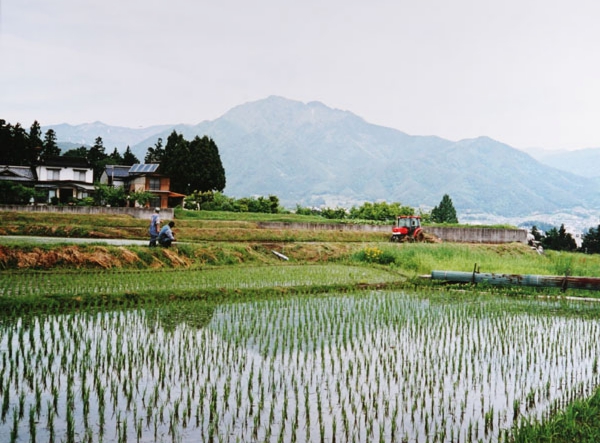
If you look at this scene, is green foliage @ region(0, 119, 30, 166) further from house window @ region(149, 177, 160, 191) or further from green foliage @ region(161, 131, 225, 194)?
green foliage @ region(161, 131, 225, 194)

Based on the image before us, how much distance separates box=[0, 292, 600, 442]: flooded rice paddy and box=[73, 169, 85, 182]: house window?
42.1 meters

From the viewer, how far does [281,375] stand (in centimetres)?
654

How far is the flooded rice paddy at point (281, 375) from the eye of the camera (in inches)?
197

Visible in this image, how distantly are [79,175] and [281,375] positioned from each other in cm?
4724

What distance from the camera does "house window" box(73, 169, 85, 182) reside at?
160 ft

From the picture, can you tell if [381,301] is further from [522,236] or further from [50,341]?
[522,236]

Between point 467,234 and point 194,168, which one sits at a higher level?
point 194,168

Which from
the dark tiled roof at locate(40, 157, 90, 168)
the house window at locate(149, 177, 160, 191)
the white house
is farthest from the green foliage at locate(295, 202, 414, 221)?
the dark tiled roof at locate(40, 157, 90, 168)

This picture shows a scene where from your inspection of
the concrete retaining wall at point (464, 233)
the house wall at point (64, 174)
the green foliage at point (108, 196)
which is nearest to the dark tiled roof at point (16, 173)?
the house wall at point (64, 174)

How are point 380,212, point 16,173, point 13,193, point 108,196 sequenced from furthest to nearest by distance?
point 380,212
point 16,173
point 108,196
point 13,193

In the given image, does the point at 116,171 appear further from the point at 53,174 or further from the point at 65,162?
the point at 53,174

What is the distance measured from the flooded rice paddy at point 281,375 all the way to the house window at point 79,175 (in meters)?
42.1

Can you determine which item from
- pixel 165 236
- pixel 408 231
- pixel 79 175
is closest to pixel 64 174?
pixel 79 175

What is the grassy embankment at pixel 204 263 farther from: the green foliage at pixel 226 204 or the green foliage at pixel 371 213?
the green foliage at pixel 371 213
